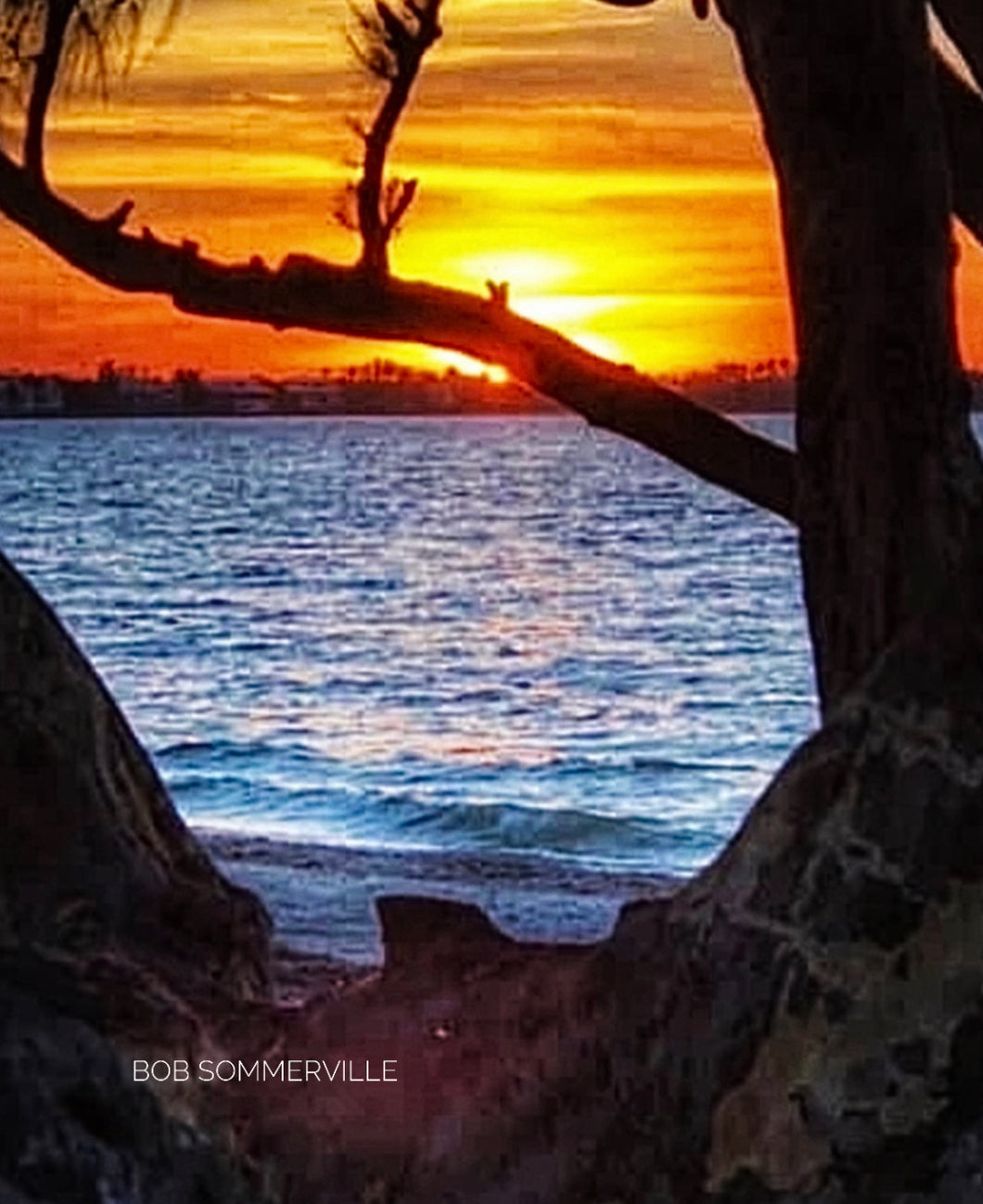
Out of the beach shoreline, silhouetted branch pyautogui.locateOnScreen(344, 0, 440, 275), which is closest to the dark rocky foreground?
silhouetted branch pyautogui.locateOnScreen(344, 0, 440, 275)

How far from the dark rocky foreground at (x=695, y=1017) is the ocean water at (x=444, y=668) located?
17.8 ft

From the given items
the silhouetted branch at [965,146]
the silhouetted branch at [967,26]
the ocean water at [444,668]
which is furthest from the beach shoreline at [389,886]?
the silhouetted branch at [967,26]

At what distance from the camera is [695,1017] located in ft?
10.00

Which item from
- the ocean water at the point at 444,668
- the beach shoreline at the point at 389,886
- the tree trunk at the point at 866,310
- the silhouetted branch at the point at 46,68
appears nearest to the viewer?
the tree trunk at the point at 866,310

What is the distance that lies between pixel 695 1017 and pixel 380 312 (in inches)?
66.3

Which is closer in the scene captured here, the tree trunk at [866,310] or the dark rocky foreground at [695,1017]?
the dark rocky foreground at [695,1017]

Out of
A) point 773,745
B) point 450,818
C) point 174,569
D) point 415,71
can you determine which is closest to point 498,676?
point 773,745

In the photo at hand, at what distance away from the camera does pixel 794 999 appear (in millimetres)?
3004

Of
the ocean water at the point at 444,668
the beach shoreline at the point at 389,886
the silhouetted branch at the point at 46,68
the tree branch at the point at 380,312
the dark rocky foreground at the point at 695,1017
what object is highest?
the silhouetted branch at the point at 46,68

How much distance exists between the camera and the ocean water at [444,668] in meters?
13.4

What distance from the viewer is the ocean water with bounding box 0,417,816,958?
1338 cm

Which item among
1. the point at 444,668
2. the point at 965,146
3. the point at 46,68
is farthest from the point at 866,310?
the point at 444,668

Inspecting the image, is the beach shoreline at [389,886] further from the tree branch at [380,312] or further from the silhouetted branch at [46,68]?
the silhouetted branch at [46,68]

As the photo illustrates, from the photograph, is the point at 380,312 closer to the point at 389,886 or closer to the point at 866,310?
the point at 866,310
